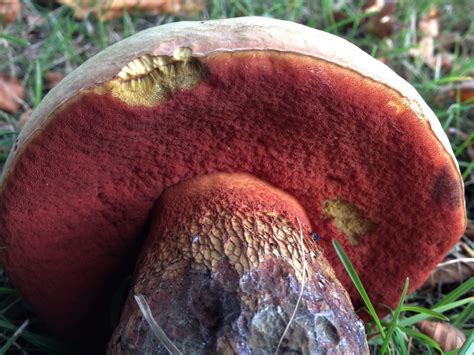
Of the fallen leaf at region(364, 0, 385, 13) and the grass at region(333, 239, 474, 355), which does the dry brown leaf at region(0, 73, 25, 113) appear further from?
the fallen leaf at region(364, 0, 385, 13)

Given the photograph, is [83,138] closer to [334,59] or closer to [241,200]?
[241,200]

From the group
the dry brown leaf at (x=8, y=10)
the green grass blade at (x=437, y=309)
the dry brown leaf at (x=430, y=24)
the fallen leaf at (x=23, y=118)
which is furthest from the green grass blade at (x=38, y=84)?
the dry brown leaf at (x=430, y=24)

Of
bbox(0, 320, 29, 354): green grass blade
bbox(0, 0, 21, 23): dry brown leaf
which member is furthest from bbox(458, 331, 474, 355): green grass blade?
bbox(0, 0, 21, 23): dry brown leaf

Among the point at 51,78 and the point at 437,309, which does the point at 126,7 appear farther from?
the point at 437,309

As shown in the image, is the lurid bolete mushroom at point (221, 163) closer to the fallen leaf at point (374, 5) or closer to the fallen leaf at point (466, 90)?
the fallen leaf at point (466, 90)

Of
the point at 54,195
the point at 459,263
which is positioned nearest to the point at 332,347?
the point at 54,195

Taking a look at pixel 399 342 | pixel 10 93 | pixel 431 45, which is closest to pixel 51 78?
pixel 10 93
